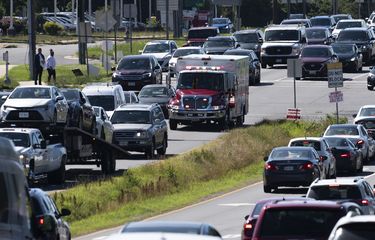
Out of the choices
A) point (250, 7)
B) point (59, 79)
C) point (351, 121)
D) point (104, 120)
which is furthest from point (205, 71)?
point (250, 7)

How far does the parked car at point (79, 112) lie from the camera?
4075cm

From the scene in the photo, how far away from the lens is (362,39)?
81.4 m

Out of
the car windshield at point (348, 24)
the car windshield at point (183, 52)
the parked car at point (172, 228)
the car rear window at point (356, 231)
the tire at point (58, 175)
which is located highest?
the parked car at point (172, 228)

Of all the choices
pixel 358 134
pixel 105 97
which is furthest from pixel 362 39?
pixel 358 134

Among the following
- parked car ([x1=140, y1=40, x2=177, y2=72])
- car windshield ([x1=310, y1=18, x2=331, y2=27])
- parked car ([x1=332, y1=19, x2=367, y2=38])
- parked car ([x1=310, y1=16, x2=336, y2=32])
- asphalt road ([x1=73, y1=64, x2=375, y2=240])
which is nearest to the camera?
asphalt road ([x1=73, y1=64, x2=375, y2=240])

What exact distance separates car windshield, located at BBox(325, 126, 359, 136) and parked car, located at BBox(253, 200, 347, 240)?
30.2 metres

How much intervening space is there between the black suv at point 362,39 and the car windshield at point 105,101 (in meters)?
31.1

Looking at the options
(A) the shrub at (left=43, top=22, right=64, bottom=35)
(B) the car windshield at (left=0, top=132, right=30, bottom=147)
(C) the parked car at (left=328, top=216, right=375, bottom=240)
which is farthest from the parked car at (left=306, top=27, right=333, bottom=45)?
(C) the parked car at (left=328, top=216, right=375, bottom=240)

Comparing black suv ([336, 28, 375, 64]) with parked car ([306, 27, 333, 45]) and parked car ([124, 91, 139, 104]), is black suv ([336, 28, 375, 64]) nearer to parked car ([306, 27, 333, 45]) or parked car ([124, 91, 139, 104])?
parked car ([306, 27, 333, 45])

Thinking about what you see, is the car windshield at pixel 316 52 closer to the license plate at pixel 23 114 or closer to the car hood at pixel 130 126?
the car hood at pixel 130 126

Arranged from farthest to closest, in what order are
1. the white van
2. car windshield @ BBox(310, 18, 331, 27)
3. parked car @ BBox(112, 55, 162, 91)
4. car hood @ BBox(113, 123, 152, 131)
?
car windshield @ BBox(310, 18, 331, 27)
parked car @ BBox(112, 55, 162, 91)
the white van
car hood @ BBox(113, 123, 152, 131)

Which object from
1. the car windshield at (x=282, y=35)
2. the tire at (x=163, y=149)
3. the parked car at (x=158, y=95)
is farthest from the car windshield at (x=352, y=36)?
the tire at (x=163, y=149)

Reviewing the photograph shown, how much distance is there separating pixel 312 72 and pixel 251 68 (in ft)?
15.3

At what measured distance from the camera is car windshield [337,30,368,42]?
8138 centimetres
